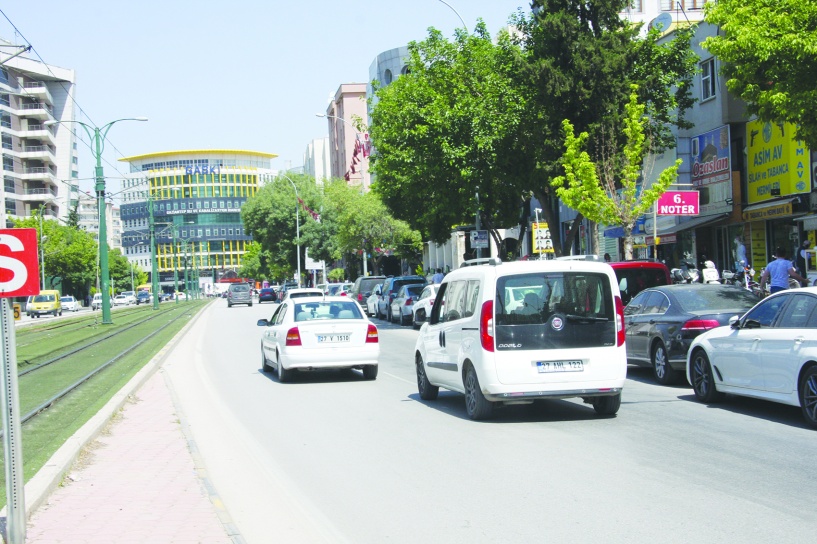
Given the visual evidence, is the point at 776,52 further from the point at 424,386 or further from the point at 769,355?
the point at 424,386

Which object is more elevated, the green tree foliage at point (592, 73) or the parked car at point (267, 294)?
the green tree foliage at point (592, 73)

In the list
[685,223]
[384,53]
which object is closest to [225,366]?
[685,223]

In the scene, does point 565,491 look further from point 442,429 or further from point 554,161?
point 554,161

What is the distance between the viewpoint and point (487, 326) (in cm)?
1079

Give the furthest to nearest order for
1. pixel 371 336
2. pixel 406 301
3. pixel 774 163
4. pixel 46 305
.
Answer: pixel 46 305, pixel 406 301, pixel 774 163, pixel 371 336

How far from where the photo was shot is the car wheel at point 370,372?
1662cm

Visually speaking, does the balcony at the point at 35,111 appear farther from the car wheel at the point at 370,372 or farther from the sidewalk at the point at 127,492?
the sidewalk at the point at 127,492

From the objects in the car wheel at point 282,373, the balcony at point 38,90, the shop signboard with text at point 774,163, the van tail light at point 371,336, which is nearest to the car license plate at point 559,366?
the van tail light at point 371,336

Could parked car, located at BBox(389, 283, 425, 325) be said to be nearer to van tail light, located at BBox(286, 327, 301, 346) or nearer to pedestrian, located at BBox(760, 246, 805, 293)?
pedestrian, located at BBox(760, 246, 805, 293)

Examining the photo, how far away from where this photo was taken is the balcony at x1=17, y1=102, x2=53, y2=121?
100 meters

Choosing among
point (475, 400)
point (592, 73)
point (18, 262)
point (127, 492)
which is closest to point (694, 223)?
point (592, 73)

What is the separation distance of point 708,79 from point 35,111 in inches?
3326

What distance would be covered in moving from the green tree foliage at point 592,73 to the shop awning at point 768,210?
335 centimetres

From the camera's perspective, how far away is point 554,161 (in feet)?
92.4
